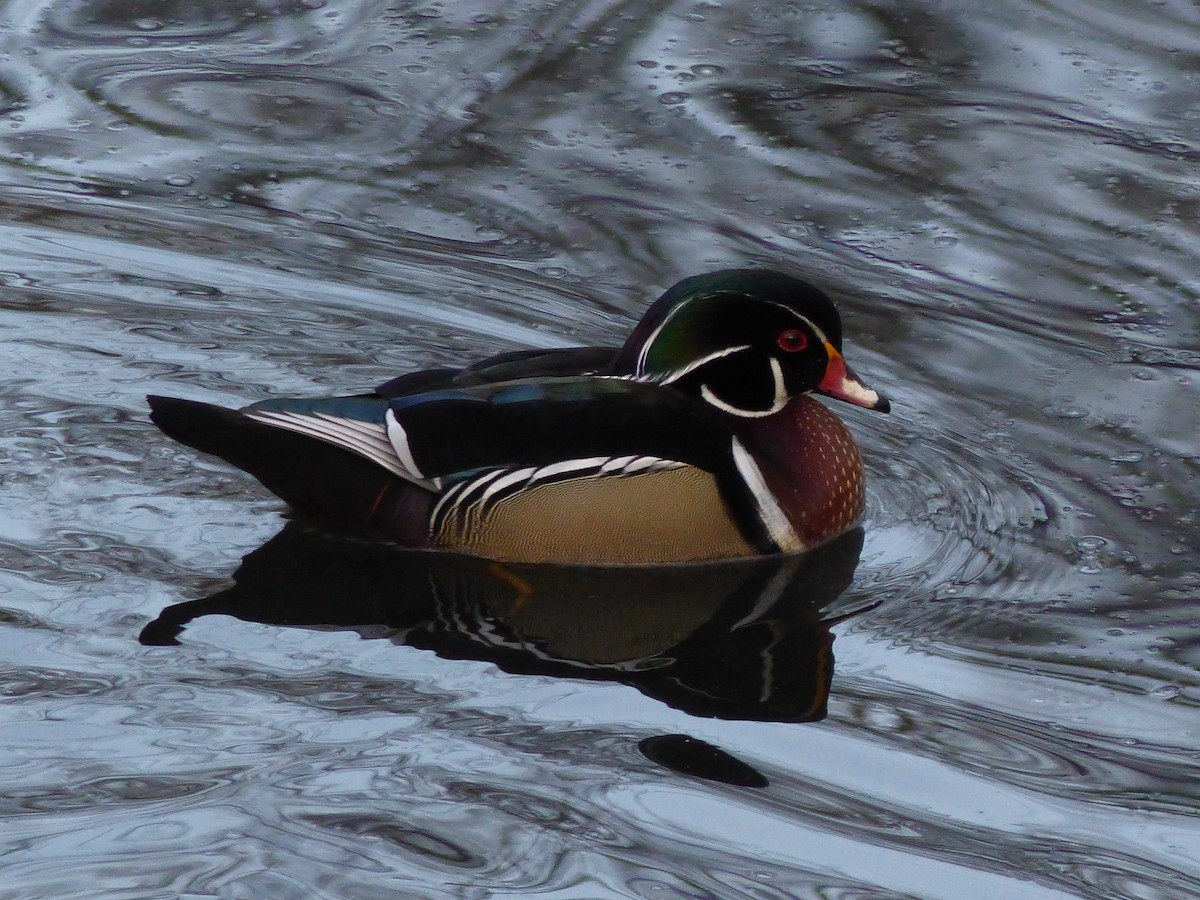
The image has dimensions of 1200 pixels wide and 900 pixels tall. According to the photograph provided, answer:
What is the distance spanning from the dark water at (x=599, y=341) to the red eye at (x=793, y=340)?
61 centimetres

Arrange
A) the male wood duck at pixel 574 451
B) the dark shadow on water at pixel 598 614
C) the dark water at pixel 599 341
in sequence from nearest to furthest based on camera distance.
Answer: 1. the dark water at pixel 599 341
2. the dark shadow on water at pixel 598 614
3. the male wood duck at pixel 574 451

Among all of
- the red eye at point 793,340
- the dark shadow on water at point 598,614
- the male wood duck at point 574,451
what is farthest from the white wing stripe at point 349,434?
the red eye at point 793,340

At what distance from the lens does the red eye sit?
536cm

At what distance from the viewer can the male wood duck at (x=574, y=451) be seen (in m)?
5.09

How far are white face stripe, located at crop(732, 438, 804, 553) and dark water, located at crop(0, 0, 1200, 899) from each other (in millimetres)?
136

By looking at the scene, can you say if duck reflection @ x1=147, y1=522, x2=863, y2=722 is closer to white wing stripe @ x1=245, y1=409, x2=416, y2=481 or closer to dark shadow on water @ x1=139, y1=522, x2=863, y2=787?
dark shadow on water @ x1=139, y1=522, x2=863, y2=787

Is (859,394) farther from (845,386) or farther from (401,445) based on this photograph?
(401,445)

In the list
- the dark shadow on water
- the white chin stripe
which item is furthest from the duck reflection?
the white chin stripe

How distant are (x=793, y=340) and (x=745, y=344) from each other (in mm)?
141

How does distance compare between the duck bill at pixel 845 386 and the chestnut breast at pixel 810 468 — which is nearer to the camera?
the chestnut breast at pixel 810 468

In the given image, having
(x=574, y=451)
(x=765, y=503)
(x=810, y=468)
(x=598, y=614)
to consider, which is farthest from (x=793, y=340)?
(x=598, y=614)

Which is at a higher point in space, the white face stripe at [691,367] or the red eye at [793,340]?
the red eye at [793,340]

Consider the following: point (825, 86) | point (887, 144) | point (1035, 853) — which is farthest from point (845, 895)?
point (825, 86)

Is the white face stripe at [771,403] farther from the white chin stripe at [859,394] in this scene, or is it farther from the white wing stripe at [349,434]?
the white wing stripe at [349,434]
